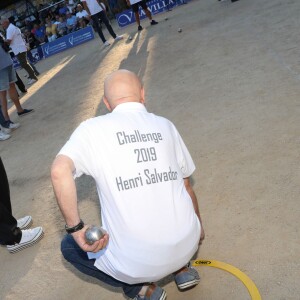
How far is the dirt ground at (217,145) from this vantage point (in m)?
2.78

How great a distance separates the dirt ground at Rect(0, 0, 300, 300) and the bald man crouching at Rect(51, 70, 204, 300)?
72 cm

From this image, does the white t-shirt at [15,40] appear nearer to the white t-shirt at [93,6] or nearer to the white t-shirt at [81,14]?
the white t-shirt at [93,6]

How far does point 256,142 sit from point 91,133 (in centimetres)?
234

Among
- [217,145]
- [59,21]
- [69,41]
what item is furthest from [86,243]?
[59,21]

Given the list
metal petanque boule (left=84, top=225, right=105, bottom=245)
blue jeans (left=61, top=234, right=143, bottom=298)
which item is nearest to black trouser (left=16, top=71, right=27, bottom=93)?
blue jeans (left=61, top=234, right=143, bottom=298)

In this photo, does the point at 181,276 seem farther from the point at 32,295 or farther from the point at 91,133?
the point at 32,295

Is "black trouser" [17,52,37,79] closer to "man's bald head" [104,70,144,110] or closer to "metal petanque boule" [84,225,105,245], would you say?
"man's bald head" [104,70,144,110]

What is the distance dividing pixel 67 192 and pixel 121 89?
67 cm

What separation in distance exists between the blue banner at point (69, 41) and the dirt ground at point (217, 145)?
6.00 metres

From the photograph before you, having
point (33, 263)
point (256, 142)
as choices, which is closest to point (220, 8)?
point (256, 142)

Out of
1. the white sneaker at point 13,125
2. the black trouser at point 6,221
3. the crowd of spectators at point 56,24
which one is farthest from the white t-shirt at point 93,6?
the black trouser at point 6,221

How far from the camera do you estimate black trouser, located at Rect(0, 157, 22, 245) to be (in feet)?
10.8

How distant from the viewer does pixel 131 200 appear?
1.99m

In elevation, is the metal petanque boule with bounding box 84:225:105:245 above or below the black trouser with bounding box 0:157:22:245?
above
